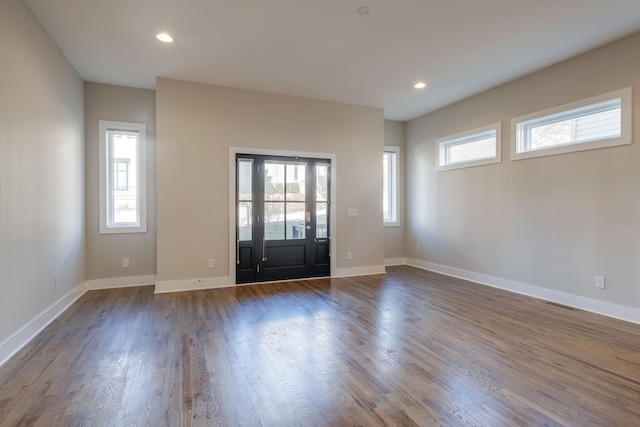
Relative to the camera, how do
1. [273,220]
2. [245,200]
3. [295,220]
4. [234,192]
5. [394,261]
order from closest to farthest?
[234,192] < [245,200] < [273,220] < [295,220] < [394,261]

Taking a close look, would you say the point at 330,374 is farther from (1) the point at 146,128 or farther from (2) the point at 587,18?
(1) the point at 146,128

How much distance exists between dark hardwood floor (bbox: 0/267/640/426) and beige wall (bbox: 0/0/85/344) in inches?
18.2

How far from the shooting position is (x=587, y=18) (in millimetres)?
3092

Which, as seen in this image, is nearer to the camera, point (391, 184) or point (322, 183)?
point (322, 183)

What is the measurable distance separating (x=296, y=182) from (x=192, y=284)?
2.28m

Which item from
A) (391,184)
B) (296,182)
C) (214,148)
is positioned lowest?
(296,182)

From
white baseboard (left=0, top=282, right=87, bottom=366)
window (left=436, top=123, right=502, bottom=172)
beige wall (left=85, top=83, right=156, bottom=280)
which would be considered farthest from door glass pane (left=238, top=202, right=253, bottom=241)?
window (left=436, top=123, right=502, bottom=172)

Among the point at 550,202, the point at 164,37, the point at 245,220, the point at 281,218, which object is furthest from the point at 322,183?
the point at 550,202

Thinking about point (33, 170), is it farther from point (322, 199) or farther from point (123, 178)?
point (322, 199)

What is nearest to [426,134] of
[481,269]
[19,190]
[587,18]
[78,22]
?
[481,269]

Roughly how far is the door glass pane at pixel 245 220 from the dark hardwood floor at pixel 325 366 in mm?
1247

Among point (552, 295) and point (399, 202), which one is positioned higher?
point (399, 202)

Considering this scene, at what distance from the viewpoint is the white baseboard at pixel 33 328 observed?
8.34 feet

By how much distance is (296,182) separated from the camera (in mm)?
5406
